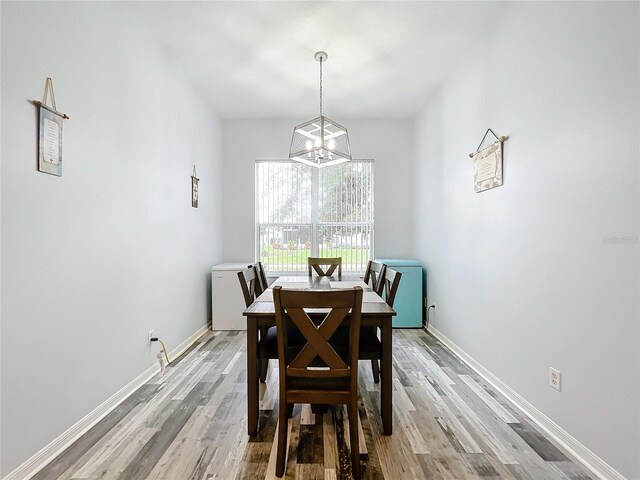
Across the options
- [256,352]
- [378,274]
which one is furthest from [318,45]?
[256,352]

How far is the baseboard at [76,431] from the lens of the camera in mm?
1463

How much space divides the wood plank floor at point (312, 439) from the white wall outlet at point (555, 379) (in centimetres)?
30

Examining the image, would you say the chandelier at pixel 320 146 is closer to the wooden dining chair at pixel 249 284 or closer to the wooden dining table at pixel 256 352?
the wooden dining chair at pixel 249 284

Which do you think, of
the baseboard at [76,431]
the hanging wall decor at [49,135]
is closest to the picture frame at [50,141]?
the hanging wall decor at [49,135]

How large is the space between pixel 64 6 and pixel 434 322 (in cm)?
412

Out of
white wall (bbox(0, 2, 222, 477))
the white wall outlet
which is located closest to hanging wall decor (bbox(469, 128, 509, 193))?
the white wall outlet

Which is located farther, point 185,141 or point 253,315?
point 185,141

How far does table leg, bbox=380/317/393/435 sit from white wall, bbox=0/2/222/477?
1.78 metres

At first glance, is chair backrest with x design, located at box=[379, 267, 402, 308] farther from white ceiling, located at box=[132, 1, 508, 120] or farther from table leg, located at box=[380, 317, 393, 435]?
white ceiling, located at box=[132, 1, 508, 120]

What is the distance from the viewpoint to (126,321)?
2238mm

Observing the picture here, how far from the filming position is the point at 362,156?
175 inches

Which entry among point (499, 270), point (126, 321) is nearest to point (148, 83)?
point (126, 321)

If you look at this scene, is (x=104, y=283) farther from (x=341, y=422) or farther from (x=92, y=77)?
(x=341, y=422)

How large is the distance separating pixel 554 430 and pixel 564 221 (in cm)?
120
